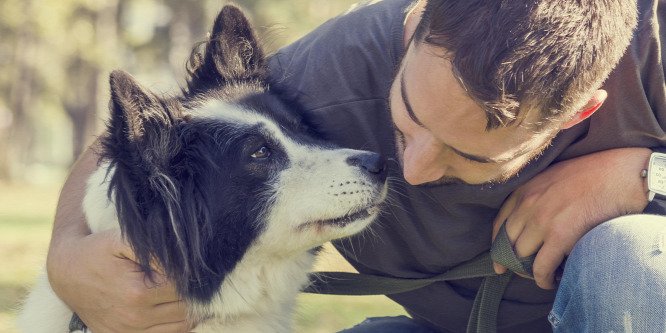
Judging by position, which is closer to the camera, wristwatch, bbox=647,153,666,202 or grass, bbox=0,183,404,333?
wristwatch, bbox=647,153,666,202

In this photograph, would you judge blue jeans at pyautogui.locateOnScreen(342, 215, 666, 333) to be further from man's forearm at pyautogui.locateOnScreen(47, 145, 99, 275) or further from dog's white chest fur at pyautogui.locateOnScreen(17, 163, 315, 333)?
man's forearm at pyautogui.locateOnScreen(47, 145, 99, 275)

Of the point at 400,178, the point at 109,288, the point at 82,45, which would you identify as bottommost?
the point at 82,45

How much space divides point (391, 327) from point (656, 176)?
1.22 metres

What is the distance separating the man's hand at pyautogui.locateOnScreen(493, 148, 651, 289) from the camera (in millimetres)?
2088

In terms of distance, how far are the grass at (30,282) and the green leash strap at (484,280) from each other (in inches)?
10.5

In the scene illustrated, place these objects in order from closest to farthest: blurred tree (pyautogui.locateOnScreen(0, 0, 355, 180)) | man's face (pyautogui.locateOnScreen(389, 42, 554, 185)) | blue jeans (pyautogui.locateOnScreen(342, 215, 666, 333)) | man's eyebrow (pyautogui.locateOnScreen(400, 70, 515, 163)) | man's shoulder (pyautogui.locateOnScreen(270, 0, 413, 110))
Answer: blue jeans (pyautogui.locateOnScreen(342, 215, 666, 333))
man's face (pyautogui.locateOnScreen(389, 42, 554, 185))
man's eyebrow (pyautogui.locateOnScreen(400, 70, 515, 163))
man's shoulder (pyautogui.locateOnScreen(270, 0, 413, 110))
blurred tree (pyautogui.locateOnScreen(0, 0, 355, 180))

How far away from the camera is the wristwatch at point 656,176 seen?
206 cm

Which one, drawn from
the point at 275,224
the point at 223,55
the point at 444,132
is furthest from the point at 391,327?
the point at 223,55

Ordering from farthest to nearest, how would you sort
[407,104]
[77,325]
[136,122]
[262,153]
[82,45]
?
[82,45] → [262,153] → [77,325] → [407,104] → [136,122]

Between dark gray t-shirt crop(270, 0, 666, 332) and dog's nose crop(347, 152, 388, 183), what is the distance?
22 cm

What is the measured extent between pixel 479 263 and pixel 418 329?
0.50 m

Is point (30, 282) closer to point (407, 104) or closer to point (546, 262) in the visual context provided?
point (407, 104)

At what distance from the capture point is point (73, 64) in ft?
55.6

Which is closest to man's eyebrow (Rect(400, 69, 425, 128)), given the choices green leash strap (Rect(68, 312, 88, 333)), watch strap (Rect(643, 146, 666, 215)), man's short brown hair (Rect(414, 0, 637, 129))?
man's short brown hair (Rect(414, 0, 637, 129))
